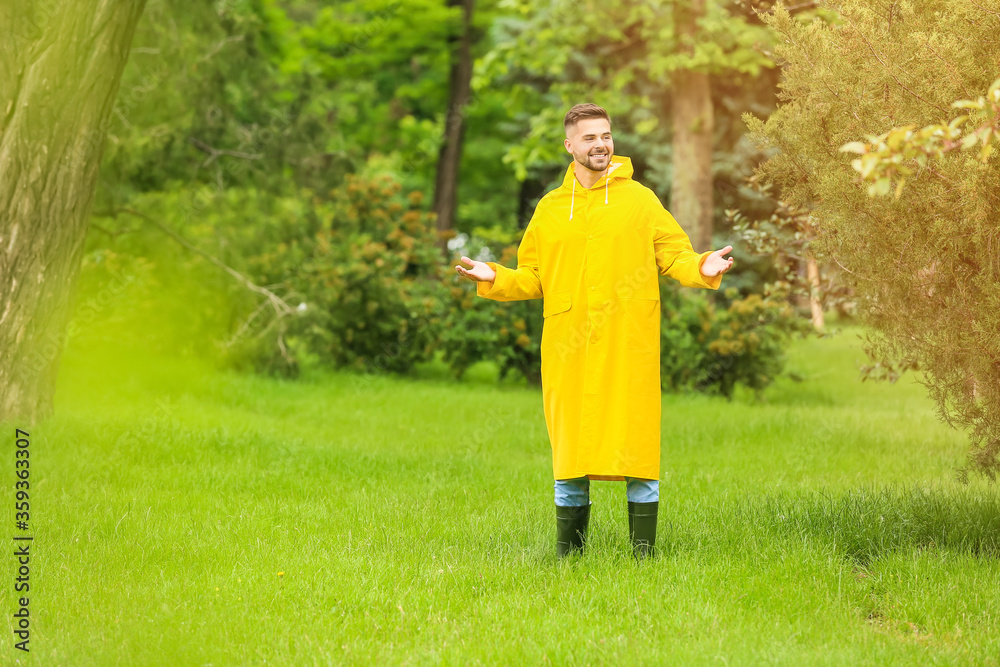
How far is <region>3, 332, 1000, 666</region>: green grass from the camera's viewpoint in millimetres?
3619

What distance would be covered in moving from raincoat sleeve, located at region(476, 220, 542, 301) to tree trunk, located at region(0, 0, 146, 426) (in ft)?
12.3

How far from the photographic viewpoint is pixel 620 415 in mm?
4172

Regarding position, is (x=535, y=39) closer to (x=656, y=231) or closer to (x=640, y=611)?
(x=656, y=231)

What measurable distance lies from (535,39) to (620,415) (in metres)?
12.6

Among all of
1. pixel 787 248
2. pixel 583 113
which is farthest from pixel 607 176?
pixel 787 248

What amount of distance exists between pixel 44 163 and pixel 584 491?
4534 millimetres

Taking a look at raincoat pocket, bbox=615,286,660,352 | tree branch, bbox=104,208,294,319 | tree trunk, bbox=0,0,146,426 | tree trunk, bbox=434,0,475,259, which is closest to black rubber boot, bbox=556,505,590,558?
raincoat pocket, bbox=615,286,660,352

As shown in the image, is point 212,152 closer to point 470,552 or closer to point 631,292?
point 470,552

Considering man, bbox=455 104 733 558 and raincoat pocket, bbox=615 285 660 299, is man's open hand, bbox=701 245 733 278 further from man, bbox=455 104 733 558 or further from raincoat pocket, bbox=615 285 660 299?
raincoat pocket, bbox=615 285 660 299

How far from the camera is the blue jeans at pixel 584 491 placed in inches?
172

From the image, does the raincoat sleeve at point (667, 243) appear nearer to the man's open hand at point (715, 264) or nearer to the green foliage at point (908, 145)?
the man's open hand at point (715, 264)

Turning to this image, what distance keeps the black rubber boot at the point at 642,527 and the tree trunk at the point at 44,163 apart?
447 centimetres

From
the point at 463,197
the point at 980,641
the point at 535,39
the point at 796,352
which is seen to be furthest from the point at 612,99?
the point at 980,641

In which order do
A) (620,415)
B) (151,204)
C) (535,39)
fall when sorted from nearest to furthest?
(620,415)
(151,204)
(535,39)
